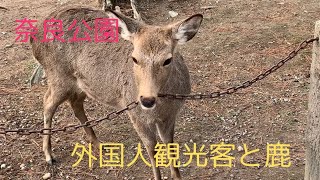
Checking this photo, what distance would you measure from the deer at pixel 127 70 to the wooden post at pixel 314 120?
0.92 meters

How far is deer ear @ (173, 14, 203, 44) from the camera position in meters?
3.46

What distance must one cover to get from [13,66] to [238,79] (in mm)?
3469

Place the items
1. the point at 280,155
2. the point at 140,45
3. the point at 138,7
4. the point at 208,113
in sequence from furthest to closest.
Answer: the point at 138,7 → the point at 208,113 → the point at 280,155 → the point at 140,45

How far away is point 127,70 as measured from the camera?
4.22 meters

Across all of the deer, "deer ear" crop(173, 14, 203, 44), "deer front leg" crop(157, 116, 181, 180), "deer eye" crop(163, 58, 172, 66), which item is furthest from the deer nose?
"deer front leg" crop(157, 116, 181, 180)

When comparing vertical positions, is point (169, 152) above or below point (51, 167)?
above

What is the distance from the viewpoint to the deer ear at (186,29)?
346cm

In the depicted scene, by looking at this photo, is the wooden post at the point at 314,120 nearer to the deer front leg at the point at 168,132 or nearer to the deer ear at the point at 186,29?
the deer ear at the point at 186,29

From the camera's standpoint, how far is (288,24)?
773 centimetres

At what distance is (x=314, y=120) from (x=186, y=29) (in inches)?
47.3

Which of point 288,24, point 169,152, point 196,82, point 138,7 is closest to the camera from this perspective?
point 169,152

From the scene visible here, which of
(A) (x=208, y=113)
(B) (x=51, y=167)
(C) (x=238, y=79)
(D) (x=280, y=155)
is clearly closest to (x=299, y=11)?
(C) (x=238, y=79)

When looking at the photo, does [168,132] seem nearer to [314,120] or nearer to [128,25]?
[128,25]

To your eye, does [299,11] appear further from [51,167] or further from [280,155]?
[51,167]
